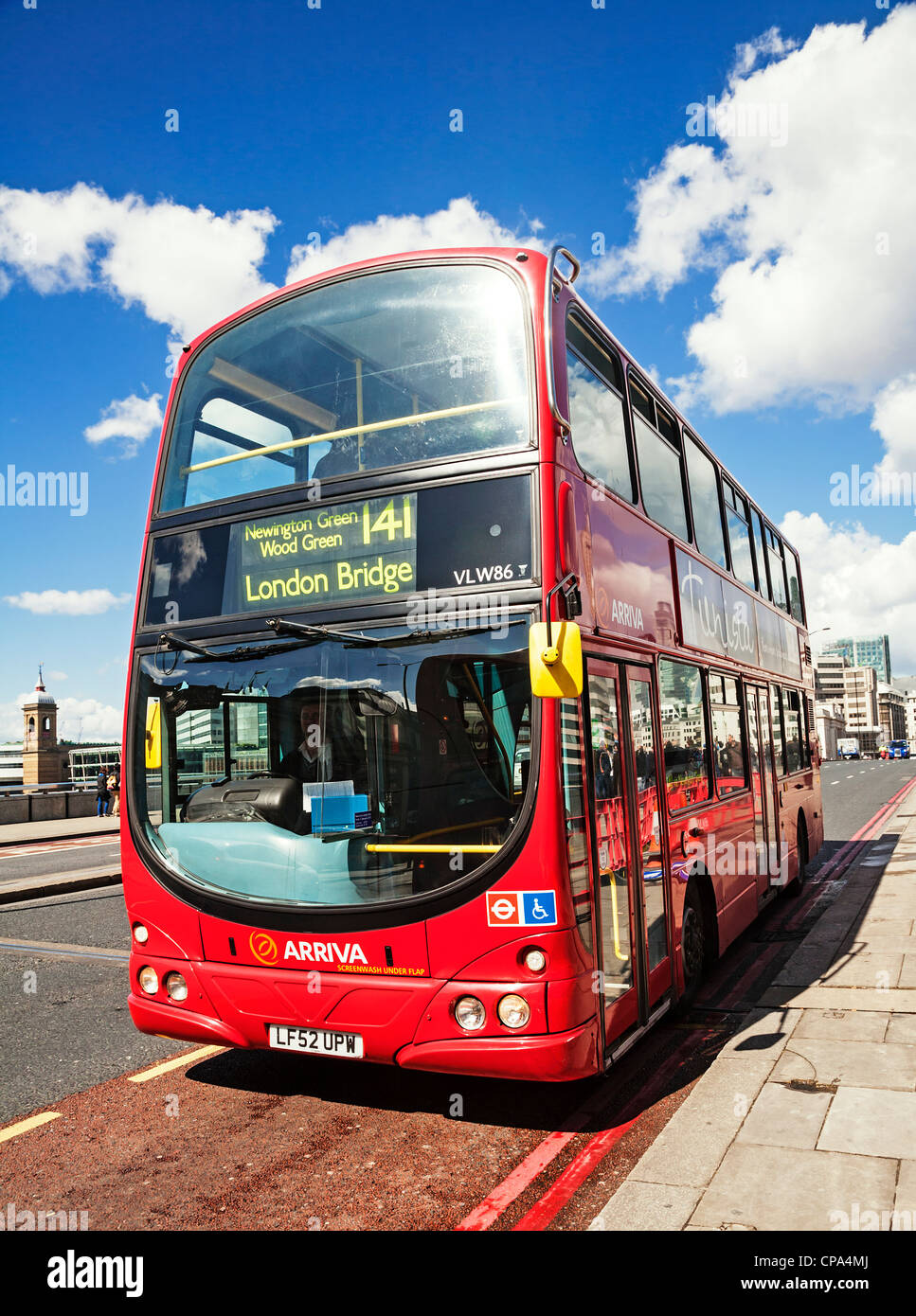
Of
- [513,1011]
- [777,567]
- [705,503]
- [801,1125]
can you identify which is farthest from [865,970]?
A: [777,567]

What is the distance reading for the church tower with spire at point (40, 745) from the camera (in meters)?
37.0

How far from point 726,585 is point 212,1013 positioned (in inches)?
222

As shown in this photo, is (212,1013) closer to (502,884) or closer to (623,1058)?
(502,884)

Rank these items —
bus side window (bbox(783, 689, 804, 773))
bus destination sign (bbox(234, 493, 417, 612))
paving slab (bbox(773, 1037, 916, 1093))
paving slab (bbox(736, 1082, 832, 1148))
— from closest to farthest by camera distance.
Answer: paving slab (bbox(736, 1082, 832, 1148))
bus destination sign (bbox(234, 493, 417, 612))
paving slab (bbox(773, 1037, 916, 1093))
bus side window (bbox(783, 689, 804, 773))

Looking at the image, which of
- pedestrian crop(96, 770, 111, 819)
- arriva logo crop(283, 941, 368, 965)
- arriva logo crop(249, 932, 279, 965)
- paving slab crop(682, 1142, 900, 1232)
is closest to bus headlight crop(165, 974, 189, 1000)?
arriva logo crop(249, 932, 279, 965)

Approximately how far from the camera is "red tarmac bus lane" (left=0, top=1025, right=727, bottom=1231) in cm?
380

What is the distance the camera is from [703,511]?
7.96 m

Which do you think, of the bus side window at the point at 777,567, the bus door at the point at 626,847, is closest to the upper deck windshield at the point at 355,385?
the bus door at the point at 626,847

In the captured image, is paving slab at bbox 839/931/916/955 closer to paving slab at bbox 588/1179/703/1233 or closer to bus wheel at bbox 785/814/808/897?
bus wheel at bbox 785/814/808/897

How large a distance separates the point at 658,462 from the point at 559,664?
317 cm

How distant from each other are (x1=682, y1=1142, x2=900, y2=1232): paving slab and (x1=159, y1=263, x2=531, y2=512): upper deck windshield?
3.29m

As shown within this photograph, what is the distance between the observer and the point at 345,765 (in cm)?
459

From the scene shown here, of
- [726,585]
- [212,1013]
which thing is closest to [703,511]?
[726,585]

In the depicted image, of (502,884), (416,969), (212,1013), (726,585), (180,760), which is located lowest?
(212,1013)
